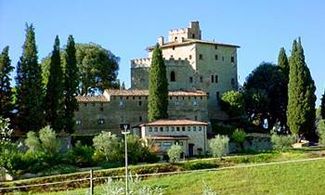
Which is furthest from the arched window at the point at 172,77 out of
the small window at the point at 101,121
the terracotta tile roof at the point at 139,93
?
the small window at the point at 101,121

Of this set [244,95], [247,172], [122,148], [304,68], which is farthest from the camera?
[244,95]

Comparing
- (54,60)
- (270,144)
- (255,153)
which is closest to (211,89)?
(270,144)

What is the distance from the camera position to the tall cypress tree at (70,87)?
1567 inches

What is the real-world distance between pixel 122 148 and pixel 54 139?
3488mm

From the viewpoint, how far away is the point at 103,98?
45.6 m

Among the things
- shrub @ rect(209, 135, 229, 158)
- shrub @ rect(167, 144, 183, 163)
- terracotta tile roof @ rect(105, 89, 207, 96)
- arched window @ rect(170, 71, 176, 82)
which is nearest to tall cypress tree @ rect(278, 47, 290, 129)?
terracotta tile roof @ rect(105, 89, 207, 96)

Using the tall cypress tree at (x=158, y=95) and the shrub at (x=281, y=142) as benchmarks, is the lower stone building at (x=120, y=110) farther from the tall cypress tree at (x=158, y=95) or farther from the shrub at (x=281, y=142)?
the shrub at (x=281, y=142)

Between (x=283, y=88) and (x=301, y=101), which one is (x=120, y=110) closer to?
(x=301, y=101)

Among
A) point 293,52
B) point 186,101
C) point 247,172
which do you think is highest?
point 293,52

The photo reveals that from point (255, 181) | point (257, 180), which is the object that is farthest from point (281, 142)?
point (255, 181)

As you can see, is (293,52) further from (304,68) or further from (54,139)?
(54,139)

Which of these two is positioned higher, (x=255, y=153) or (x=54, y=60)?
(x=54, y=60)

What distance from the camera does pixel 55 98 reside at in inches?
1529

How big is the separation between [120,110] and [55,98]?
7.31m
